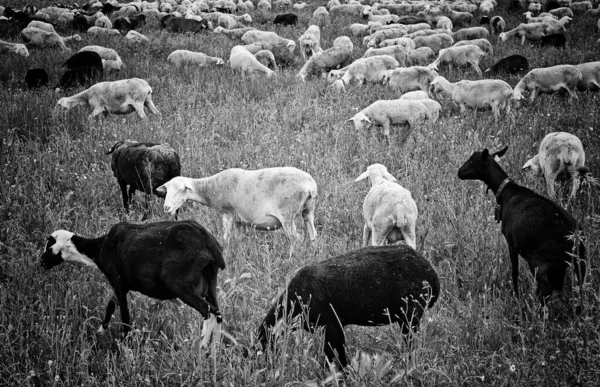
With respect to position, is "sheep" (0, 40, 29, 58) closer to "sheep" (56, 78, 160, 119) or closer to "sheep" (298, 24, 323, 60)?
"sheep" (56, 78, 160, 119)

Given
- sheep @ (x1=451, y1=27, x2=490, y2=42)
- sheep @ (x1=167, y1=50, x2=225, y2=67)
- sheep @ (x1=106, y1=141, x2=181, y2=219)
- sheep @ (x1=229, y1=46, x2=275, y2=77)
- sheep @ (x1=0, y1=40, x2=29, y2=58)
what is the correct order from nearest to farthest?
sheep @ (x1=106, y1=141, x2=181, y2=219), sheep @ (x1=229, y1=46, x2=275, y2=77), sheep @ (x1=167, y1=50, x2=225, y2=67), sheep @ (x1=0, y1=40, x2=29, y2=58), sheep @ (x1=451, y1=27, x2=490, y2=42)

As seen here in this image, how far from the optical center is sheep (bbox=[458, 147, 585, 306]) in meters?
4.98

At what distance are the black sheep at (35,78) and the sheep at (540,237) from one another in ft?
46.0

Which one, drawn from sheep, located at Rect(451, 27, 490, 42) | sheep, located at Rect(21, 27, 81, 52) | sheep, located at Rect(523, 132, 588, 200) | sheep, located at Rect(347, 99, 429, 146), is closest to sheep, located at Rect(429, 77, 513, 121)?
sheep, located at Rect(347, 99, 429, 146)

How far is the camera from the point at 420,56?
1961 cm

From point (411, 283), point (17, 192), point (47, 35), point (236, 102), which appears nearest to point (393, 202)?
point (411, 283)

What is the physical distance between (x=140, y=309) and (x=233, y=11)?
32.4 metres

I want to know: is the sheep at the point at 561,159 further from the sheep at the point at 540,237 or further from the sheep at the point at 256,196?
the sheep at the point at 256,196

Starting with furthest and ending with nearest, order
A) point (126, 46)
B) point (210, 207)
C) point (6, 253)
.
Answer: point (126, 46)
point (210, 207)
point (6, 253)

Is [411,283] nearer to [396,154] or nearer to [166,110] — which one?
[396,154]

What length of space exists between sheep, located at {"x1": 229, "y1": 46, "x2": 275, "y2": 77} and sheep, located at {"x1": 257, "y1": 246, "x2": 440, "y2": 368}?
13898mm

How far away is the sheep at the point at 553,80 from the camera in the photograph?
Result: 44.0 ft

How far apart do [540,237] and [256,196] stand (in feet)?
11.5

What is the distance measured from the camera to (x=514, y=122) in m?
11.3
